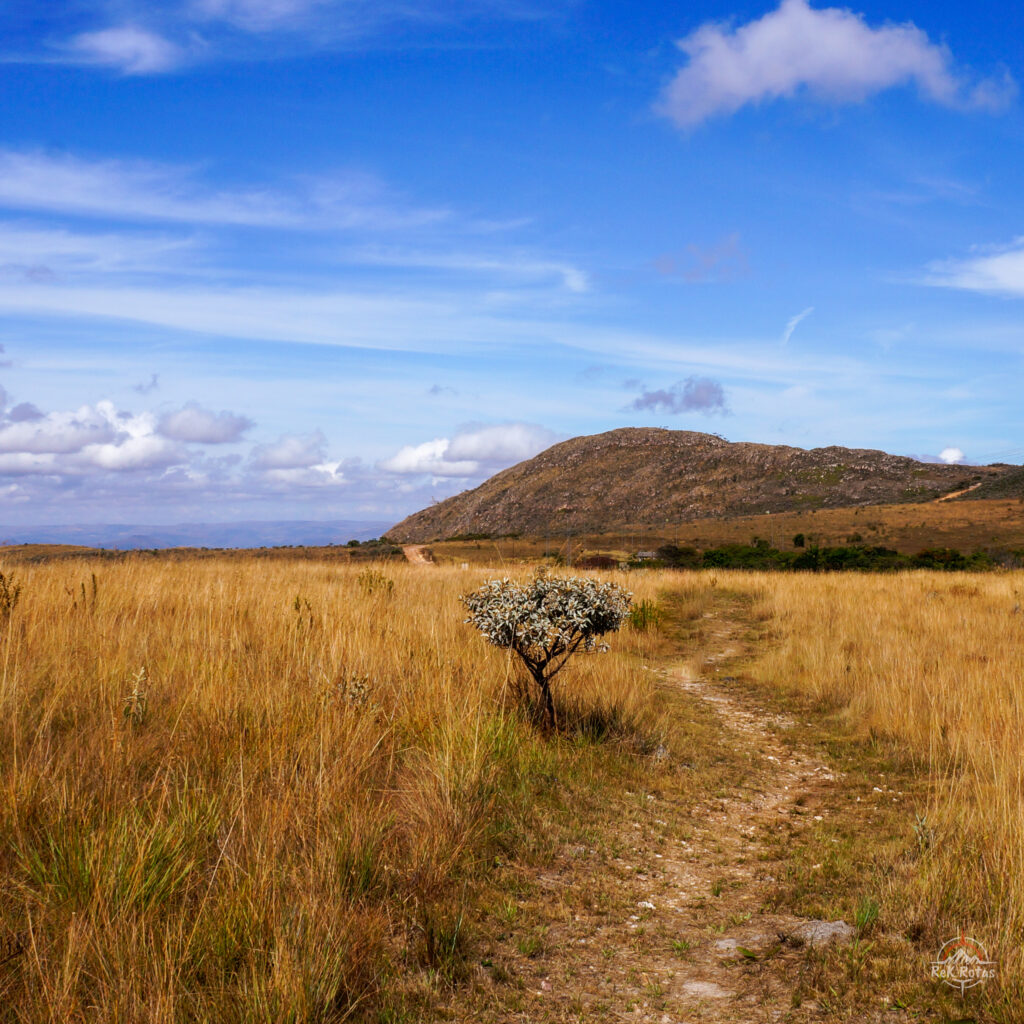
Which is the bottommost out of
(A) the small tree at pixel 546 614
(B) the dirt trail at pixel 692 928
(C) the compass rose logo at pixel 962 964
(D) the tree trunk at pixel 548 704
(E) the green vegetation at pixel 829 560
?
(B) the dirt trail at pixel 692 928

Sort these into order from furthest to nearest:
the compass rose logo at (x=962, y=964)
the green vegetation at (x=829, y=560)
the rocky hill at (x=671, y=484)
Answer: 1. the rocky hill at (x=671, y=484)
2. the green vegetation at (x=829, y=560)
3. the compass rose logo at (x=962, y=964)

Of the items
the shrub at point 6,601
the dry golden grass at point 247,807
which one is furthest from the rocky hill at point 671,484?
the dry golden grass at point 247,807

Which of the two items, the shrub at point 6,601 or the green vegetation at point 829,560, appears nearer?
the shrub at point 6,601

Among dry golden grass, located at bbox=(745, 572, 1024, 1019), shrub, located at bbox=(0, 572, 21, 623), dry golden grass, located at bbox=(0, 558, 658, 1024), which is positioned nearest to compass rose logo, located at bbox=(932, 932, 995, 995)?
dry golden grass, located at bbox=(745, 572, 1024, 1019)

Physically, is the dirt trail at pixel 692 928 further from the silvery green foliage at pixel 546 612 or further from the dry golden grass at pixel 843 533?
the dry golden grass at pixel 843 533

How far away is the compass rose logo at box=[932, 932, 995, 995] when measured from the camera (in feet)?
9.40

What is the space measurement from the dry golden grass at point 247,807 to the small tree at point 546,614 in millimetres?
486

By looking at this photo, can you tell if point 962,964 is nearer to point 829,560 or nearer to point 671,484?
point 829,560

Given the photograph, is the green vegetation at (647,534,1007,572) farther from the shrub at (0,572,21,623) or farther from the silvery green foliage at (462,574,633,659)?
the shrub at (0,572,21,623)

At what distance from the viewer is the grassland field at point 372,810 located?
2.70m

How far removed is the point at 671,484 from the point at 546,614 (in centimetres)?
8512

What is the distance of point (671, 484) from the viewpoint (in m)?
88.9

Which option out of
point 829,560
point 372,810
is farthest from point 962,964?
point 829,560

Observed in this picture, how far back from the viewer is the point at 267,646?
657cm
